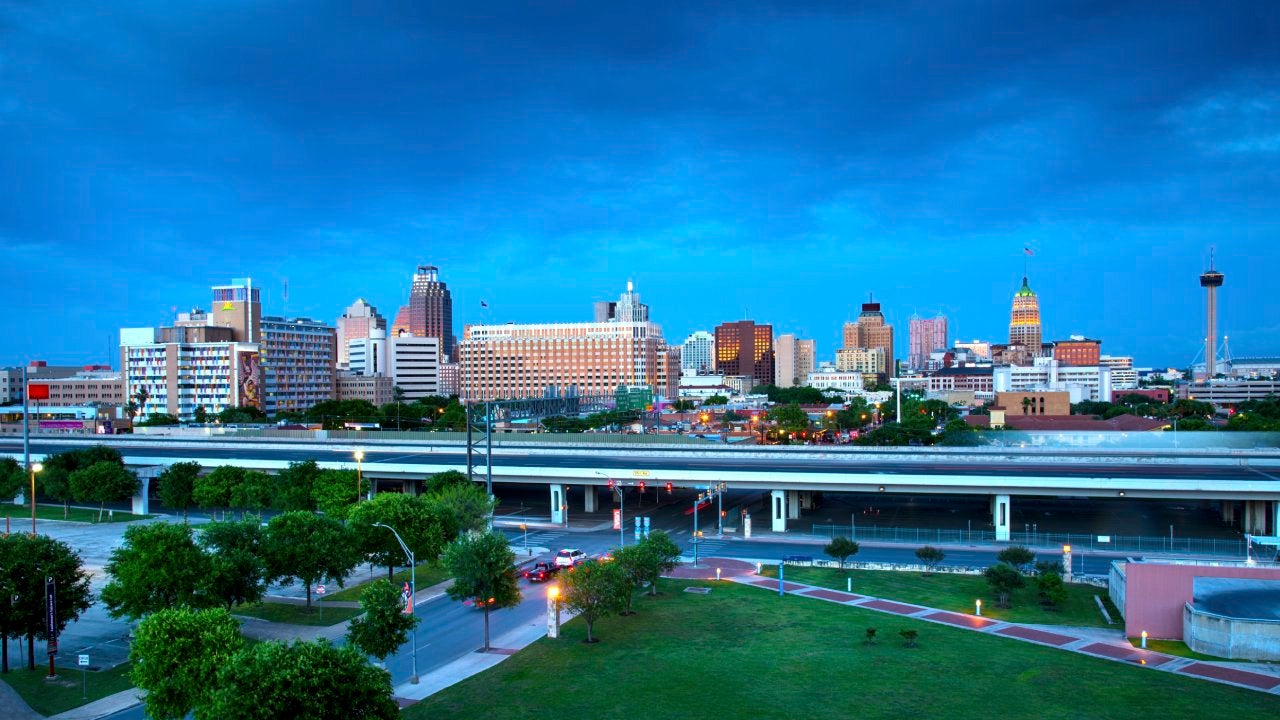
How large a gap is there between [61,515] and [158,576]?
51050mm

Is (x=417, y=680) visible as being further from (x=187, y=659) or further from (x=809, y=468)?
(x=809, y=468)

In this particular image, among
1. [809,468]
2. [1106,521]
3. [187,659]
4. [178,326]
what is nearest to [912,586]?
[809,468]

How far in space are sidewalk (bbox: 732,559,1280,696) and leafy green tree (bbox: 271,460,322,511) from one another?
36.2 m

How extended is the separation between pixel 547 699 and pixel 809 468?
1785 inches

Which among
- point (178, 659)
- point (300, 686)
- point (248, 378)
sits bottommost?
point (178, 659)

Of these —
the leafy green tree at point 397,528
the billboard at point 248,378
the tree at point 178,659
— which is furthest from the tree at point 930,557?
the billboard at point 248,378

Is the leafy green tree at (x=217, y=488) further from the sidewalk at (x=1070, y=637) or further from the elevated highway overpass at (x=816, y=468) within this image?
the sidewalk at (x=1070, y=637)

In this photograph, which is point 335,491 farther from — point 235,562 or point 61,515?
point 61,515

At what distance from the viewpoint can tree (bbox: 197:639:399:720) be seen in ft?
71.7

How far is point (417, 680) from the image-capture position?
33.8 meters

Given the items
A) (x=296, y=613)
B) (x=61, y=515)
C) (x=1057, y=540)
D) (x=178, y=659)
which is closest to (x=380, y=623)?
(x=178, y=659)

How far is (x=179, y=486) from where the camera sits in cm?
7444

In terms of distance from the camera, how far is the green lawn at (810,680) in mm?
30312

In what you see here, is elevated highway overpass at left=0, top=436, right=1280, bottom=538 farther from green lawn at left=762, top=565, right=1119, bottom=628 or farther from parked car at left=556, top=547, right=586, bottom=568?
parked car at left=556, top=547, right=586, bottom=568
